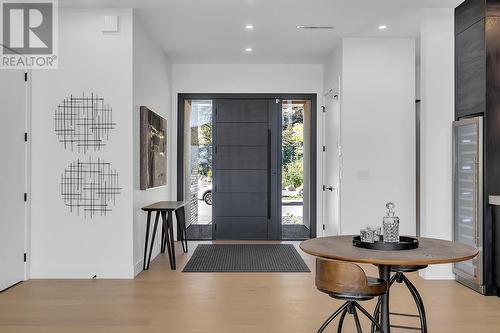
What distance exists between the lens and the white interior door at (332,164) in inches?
256

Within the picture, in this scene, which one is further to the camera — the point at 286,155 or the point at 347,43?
the point at 286,155

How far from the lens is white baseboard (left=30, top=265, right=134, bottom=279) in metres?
5.01

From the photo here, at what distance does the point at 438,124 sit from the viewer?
5.05 meters

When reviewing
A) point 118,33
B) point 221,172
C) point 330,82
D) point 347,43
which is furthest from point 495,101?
point 221,172

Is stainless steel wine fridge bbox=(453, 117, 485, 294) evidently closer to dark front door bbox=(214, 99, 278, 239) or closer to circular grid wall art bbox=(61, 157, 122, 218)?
dark front door bbox=(214, 99, 278, 239)

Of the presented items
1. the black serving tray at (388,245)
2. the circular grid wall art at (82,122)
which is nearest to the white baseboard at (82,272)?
the circular grid wall art at (82,122)

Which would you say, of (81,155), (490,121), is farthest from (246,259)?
(490,121)

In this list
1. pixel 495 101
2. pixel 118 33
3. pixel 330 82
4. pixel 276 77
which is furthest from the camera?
pixel 276 77

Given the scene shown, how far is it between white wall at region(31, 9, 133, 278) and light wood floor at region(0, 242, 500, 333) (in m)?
0.26

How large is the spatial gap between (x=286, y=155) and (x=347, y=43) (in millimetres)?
2413

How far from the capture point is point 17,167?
4.79 meters

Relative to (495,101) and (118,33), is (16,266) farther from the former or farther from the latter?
(495,101)

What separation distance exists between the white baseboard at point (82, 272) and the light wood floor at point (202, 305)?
5.0 inches

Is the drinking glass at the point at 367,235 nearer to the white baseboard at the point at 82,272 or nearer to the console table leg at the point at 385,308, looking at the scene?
the console table leg at the point at 385,308
